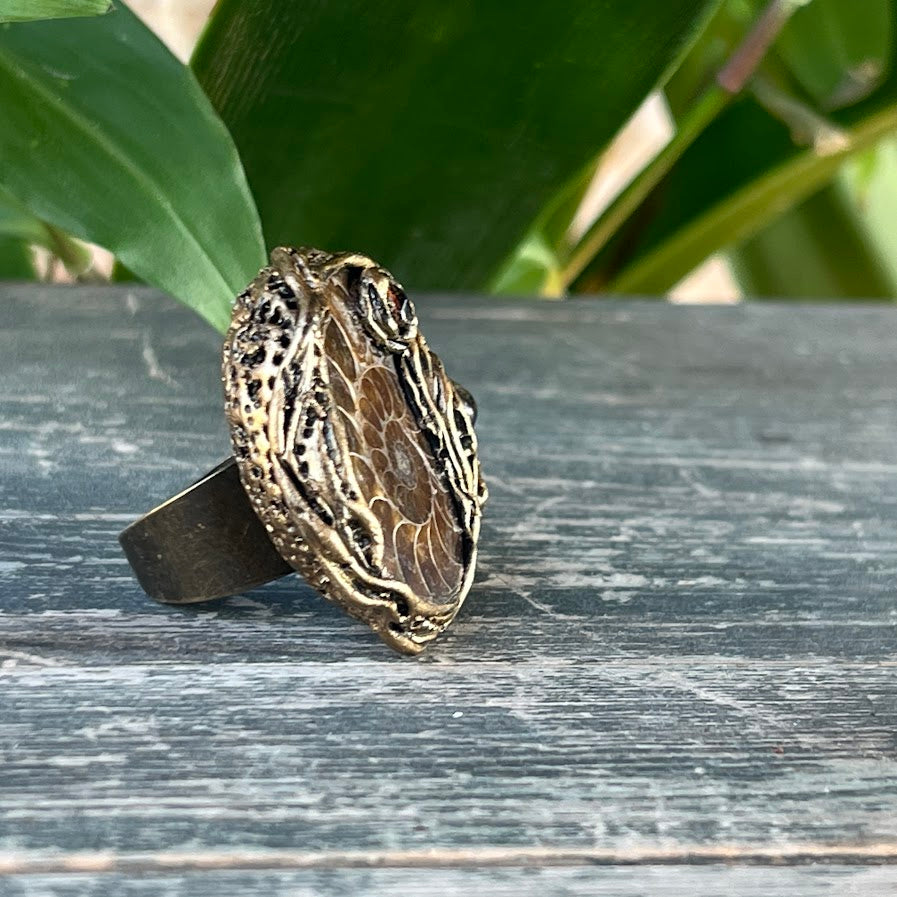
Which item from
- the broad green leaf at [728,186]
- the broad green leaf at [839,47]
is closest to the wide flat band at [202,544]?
the broad green leaf at [728,186]

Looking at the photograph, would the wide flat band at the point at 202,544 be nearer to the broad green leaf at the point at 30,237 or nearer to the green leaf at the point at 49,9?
the green leaf at the point at 49,9

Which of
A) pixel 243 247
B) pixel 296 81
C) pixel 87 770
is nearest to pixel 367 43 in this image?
pixel 296 81

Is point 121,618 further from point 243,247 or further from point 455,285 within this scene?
point 455,285

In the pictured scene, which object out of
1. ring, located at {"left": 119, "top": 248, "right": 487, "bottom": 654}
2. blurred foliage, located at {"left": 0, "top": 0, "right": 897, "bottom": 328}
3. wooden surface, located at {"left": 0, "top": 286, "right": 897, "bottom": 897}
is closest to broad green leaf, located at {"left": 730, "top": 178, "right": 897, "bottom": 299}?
blurred foliage, located at {"left": 0, "top": 0, "right": 897, "bottom": 328}

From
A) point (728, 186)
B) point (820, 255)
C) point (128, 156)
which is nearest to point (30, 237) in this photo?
point (128, 156)

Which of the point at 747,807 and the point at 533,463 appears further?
the point at 533,463

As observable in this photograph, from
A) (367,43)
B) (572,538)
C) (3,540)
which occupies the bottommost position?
(3,540)

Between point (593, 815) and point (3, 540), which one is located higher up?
point (593, 815)
